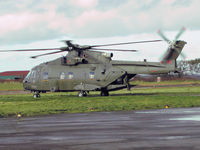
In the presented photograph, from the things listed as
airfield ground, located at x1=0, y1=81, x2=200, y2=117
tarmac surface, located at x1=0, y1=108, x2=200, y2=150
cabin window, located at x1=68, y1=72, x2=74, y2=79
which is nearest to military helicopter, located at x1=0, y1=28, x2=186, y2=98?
cabin window, located at x1=68, y1=72, x2=74, y2=79

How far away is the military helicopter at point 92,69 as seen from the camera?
41.7m

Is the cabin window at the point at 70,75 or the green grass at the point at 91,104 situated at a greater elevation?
the cabin window at the point at 70,75

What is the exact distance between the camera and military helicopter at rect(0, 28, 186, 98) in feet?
137

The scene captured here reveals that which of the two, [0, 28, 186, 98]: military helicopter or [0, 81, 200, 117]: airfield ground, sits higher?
[0, 28, 186, 98]: military helicopter

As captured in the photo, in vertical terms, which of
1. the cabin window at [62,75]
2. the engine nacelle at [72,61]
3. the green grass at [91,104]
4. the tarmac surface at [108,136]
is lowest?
the tarmac surface at [108,136]

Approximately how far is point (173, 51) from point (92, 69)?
8.70 metres

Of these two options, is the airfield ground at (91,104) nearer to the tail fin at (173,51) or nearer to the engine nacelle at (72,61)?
the tail fin at (173,51)

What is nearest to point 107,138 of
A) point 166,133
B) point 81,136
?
point 81,136

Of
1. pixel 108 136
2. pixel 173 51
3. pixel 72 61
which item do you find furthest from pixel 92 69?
pixel 108 136

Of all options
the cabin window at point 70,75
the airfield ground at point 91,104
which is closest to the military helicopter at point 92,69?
the cabin window at point 70,75

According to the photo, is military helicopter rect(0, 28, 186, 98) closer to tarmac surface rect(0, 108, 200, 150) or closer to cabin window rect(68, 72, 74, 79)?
cabin window rect(68, 72, 74, 79)

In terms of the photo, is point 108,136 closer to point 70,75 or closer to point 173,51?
point 173,51

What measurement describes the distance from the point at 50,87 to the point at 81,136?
1335 inches

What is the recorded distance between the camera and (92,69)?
146ft
